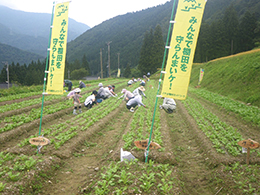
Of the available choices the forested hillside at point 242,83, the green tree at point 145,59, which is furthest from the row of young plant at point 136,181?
the green tree at point 145,59

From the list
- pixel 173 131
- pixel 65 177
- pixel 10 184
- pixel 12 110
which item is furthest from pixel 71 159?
pixel 12 110

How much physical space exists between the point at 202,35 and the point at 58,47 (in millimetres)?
50398

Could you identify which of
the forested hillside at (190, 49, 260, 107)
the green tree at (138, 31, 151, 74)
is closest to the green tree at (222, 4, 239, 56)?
the green tree at (138, 31, 151, 74)

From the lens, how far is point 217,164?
19.8ft

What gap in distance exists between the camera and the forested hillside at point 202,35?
45.4 m

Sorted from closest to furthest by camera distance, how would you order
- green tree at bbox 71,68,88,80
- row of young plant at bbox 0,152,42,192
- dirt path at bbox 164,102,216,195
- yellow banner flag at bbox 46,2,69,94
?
row of young plant at bbox 0,152,42,192, dirt path at bbox 164,102,216,195, yellow banner flag at bbox 46,2,69,94, green tree at bbox 71,68,88,80

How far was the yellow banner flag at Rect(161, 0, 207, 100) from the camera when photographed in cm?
538

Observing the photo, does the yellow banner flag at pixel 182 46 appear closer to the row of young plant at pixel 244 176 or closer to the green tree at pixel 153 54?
the row of young plant at pixel 244 176

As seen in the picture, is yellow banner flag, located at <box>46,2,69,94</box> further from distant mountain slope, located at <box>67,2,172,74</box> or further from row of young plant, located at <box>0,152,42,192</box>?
distant mountain slope, located at <box>67,2,172,74</box>

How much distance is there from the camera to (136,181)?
455cm

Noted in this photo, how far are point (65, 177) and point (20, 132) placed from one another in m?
4.26

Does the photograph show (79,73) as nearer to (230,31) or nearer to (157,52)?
(157,52)

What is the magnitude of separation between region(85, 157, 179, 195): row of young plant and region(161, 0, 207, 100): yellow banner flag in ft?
7.13

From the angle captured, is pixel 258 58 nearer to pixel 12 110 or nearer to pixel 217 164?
pixel 217 164
